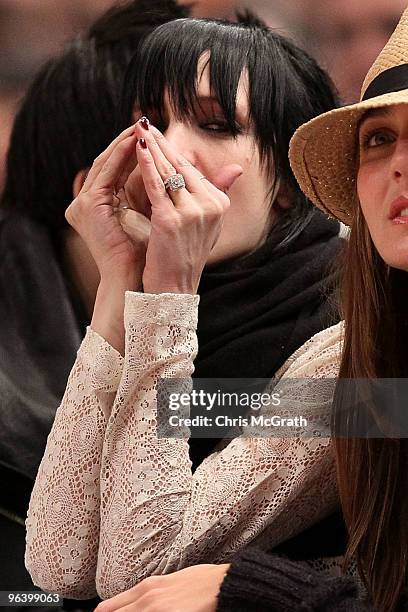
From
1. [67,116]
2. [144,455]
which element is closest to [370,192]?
[144,455]

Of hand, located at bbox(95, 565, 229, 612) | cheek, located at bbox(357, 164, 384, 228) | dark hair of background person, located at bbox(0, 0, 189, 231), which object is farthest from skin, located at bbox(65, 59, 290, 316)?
hand, located at bbox(95, 565, 229, 612)

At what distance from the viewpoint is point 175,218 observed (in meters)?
1.15

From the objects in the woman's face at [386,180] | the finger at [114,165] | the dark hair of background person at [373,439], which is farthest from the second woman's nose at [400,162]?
the finger at [114,165]

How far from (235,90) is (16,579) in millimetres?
748

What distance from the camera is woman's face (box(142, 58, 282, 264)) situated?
1.27 meters

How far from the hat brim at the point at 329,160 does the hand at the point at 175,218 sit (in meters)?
0.11

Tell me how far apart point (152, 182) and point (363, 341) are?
0.32 m

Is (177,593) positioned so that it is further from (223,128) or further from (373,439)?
(223,128)

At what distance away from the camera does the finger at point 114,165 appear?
119cm

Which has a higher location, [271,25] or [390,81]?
[271,25]

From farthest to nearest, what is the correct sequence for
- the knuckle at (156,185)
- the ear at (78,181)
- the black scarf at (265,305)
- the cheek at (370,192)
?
the ear at (78,181) < the black scarf at (265,305) < the knuckle at (156,185) < the cheek at (370,192)

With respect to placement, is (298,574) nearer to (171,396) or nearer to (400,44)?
(171,396)

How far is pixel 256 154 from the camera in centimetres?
129

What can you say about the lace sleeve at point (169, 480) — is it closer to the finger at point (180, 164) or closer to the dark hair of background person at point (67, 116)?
the finger at point (180, 164)
